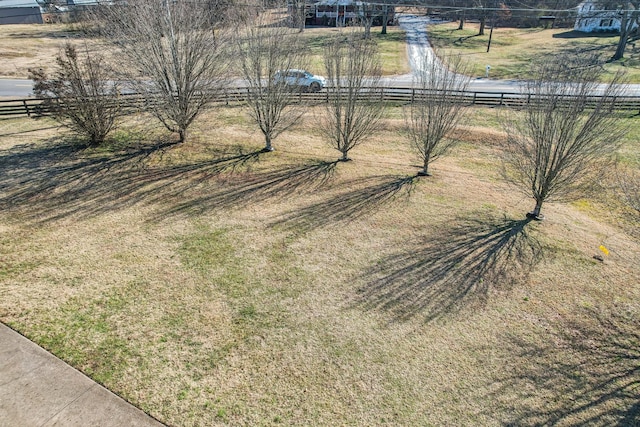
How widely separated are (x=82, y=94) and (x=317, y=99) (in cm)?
1305

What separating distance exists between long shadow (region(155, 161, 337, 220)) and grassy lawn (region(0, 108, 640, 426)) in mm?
92

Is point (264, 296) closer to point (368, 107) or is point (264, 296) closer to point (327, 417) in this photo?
point (327, 417)

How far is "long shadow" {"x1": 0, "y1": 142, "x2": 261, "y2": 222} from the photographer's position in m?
13.4

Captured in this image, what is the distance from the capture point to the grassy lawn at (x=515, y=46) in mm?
36469

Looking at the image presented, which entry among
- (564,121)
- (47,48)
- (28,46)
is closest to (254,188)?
(564,121)

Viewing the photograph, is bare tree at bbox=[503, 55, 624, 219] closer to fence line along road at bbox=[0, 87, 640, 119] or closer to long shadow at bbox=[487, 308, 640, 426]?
fence line along road at bbox=[0, 87, 640, 119]

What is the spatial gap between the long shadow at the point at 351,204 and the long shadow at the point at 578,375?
637 centimetres

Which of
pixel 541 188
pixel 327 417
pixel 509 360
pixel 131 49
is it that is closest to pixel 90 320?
pixel 327 417

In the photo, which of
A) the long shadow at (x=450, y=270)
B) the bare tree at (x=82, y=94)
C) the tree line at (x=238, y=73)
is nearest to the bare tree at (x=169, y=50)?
the tree line at (x=238, y=73)

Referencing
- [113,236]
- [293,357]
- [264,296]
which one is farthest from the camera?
[113,236]

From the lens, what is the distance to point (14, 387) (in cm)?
710

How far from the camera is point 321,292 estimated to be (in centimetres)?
980

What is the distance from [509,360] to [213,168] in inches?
507

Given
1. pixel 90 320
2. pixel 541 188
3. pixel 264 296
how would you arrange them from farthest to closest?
pixel 541 188, pixel 264 296, pixel 90 320
